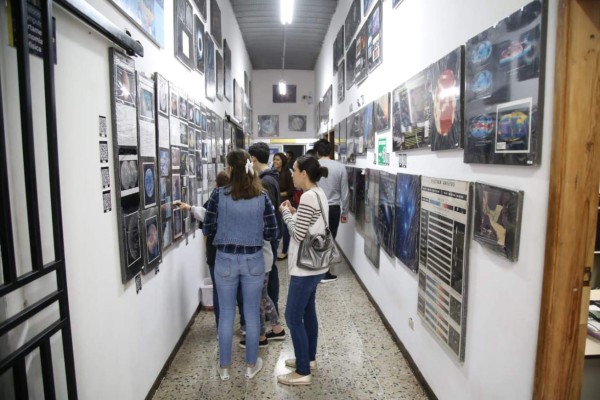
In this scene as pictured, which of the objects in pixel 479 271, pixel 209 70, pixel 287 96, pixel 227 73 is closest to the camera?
pixel 479 271

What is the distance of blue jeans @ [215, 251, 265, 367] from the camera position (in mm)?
2361

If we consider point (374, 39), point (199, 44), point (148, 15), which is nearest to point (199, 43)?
point (199, 44)

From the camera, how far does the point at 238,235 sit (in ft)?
7.62

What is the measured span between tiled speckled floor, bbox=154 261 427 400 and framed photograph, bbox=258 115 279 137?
792 cm

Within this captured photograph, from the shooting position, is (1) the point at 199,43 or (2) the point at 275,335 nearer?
(2) the point at 275,335

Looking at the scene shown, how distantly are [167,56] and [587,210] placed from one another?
8.53 feet

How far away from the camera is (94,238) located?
1.65 meters

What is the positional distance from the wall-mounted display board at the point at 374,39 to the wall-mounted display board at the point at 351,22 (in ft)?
2.09

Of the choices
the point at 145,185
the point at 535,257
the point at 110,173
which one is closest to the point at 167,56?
the point at 145,185

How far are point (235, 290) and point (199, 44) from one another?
2.47 meters

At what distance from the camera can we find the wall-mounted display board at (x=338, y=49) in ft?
18.6

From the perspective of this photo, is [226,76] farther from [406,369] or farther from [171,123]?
[406,369]

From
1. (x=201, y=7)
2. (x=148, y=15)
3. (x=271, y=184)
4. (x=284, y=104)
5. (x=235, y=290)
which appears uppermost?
(x=284, y=104)

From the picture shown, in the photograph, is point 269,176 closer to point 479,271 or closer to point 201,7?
point 479,271
